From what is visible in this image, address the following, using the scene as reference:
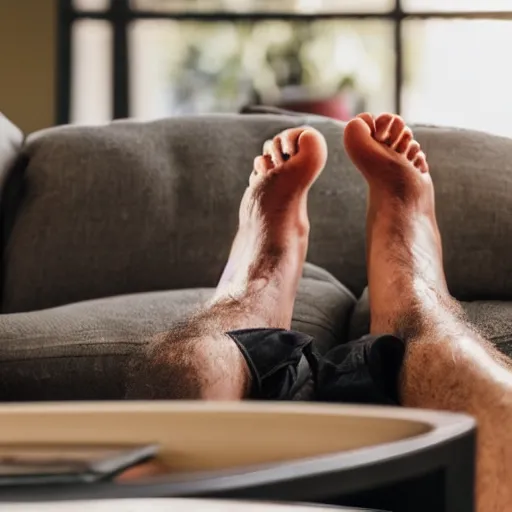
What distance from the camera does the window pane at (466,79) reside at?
3.26m

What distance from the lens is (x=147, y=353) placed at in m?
1.01

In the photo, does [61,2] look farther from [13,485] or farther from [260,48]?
[13,485]

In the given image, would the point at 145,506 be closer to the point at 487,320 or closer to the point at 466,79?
the point at 487,320

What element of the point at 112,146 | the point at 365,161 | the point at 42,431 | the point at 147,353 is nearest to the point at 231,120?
the point at 112,146

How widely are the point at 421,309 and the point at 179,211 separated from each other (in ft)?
2.53

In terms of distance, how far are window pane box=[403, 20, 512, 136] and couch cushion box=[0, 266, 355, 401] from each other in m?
2.09

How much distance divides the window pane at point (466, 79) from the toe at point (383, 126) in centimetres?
170

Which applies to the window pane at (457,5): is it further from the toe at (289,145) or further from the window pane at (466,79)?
the toe at (289,145)

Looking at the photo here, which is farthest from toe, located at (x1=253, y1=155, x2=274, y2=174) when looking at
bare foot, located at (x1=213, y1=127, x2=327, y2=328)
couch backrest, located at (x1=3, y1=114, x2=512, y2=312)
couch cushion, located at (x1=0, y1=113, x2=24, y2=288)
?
couch cushion, located at (x1=0, y1=113, x2=24, y2=288)

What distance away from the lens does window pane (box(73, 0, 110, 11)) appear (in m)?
3.37

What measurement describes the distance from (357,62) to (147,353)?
247 cm

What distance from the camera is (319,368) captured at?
0.97m

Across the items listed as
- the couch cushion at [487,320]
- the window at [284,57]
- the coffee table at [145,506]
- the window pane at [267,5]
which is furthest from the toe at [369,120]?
the window pane at [267,5]

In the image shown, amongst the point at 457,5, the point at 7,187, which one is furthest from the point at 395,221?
the point at 457,5
